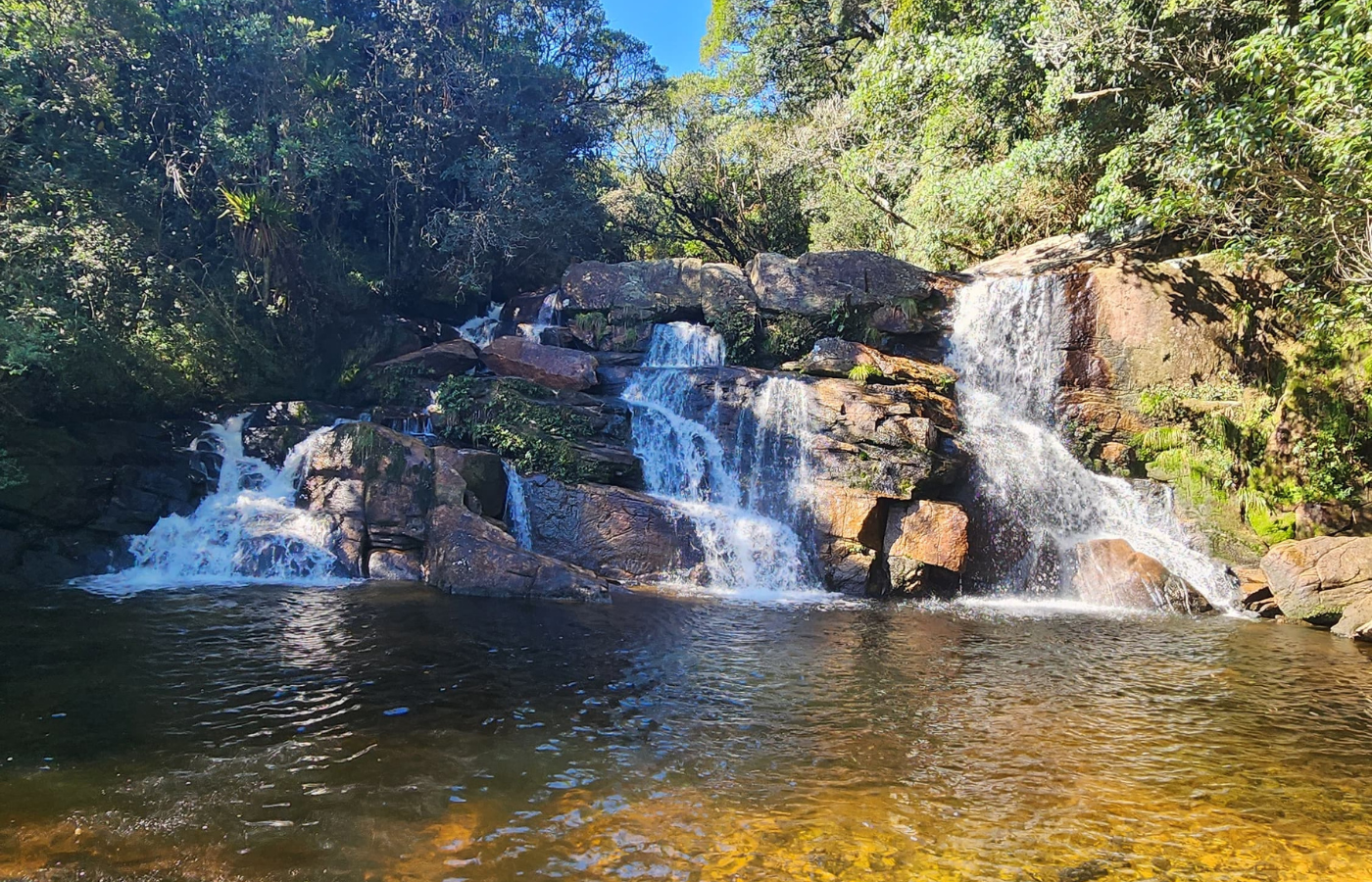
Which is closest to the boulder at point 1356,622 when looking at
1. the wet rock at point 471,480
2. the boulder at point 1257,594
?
the boulder at point 1257,594

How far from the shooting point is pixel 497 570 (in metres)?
12.2

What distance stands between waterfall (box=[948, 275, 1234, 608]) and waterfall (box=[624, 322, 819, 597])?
3.91 metres

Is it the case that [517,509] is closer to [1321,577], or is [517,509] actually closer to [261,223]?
[261,223]

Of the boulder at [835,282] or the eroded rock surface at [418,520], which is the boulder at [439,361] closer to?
the eroded rock surface at [418,520]

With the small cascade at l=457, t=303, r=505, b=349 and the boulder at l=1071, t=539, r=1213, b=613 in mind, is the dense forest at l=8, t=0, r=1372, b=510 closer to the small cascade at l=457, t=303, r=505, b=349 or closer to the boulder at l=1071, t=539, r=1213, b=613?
the small cascade at l=457, t=303, r=505, b=349

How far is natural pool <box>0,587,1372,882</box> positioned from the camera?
4520 millimetres

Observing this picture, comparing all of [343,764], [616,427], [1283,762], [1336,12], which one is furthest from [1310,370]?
[343,764]

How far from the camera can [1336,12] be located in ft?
33.5

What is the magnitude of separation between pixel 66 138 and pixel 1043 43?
18.7 m

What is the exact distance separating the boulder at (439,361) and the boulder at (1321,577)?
661 inches

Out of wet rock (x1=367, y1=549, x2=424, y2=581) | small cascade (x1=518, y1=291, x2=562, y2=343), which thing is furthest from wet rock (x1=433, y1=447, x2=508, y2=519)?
small cascade (x1=518, y1=291, x2=562, y2=343)

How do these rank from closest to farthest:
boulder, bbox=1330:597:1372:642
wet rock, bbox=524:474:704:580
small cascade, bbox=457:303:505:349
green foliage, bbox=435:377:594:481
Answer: boulder, bbox=1330:597:1372:642 → wet rock, bbox=524:474:704:580 → green foliage, bbox=435:377:594:481 → small cascade, bbox=457:303:505:349

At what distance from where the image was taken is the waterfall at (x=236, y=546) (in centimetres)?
1284

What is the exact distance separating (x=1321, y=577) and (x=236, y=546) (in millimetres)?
17641
